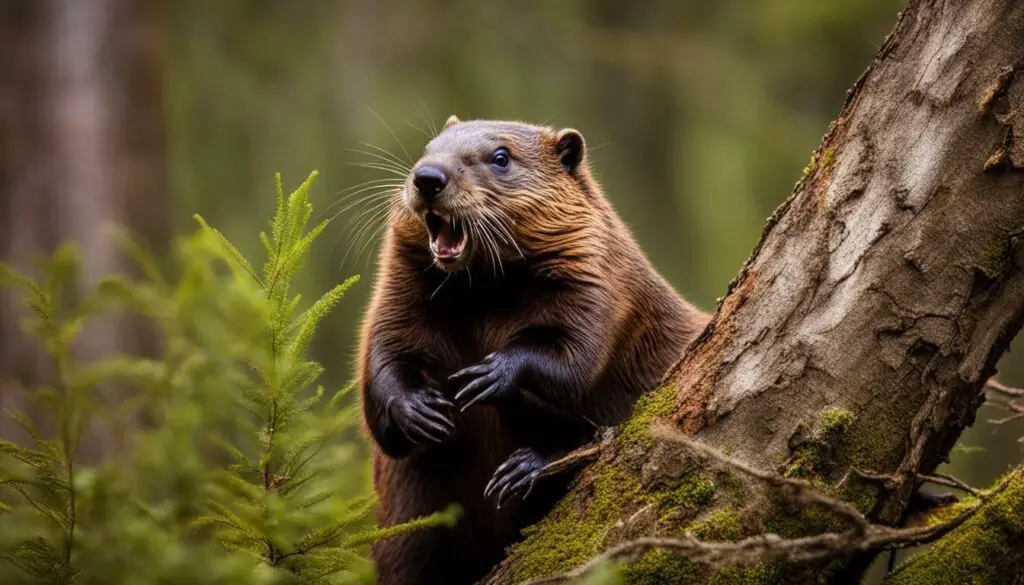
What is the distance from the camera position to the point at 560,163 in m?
5.22

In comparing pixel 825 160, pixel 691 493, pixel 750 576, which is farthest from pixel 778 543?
pixel 825 160

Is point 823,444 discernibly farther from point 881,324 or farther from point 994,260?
point 994,260

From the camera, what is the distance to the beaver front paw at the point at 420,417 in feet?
13.4

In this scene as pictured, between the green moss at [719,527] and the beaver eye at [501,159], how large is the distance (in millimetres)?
2319

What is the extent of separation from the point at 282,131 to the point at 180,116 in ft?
3.61

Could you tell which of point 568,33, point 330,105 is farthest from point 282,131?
point 568,33

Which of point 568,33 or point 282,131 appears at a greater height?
point 568,33

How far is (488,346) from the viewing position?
14.6 ft

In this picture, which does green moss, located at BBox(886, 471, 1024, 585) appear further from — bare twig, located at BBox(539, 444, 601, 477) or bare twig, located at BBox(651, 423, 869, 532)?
bare twig, located at BBox(539, 444, 601, 477)

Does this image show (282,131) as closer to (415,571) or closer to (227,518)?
(415,571)

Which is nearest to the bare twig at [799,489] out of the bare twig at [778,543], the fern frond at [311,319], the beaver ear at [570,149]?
the bare twig at [778,543]

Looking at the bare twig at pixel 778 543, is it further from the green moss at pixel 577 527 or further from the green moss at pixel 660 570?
the green moss at pixel 577 527

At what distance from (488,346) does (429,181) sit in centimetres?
74

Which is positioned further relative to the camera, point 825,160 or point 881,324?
point 825,160
